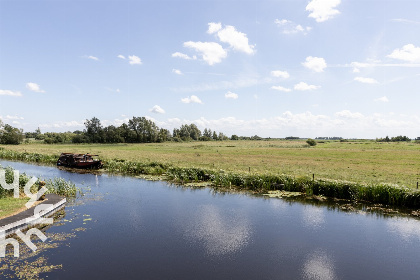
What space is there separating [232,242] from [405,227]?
13.7m

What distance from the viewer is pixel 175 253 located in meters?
14.5

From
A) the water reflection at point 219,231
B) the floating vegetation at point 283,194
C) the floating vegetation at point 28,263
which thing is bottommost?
the water reflection at point 219,231

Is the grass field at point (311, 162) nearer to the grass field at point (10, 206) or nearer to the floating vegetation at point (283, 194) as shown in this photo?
the floating vegetation at point (283, 194)

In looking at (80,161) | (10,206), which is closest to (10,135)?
(80,161)

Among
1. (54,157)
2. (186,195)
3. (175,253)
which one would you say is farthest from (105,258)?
(54,157)

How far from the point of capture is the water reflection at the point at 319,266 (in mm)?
12626

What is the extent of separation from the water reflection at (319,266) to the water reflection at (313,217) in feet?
16.4

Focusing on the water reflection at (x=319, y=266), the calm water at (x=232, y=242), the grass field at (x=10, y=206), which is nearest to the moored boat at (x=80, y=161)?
the calm water at (x=232, y=242)

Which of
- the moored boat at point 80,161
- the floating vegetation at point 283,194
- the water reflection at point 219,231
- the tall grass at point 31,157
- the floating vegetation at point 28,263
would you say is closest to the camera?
the floating vegetation at point 28,263

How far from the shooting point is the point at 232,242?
16.2 metres

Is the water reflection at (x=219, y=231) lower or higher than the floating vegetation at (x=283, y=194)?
lower

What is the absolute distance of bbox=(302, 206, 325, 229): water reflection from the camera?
20.2m

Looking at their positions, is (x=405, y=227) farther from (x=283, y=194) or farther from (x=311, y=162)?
(x=311, y=162)

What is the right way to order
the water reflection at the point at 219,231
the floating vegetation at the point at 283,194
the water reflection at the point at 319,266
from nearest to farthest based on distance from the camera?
1. the water reflection at the point at 319,266
2. the water reflection at the point at 219,231
3. the floating vegetation at the point at 283,194
